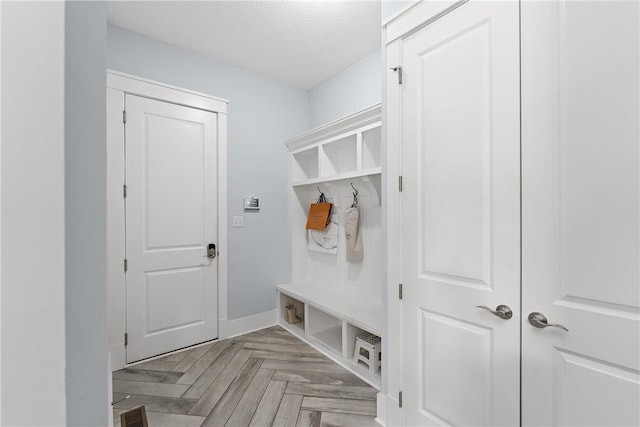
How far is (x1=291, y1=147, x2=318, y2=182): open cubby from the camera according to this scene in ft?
10.9

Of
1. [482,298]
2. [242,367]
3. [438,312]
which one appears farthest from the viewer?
[242,367]

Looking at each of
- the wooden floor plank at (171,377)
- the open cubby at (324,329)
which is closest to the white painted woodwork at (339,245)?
the open cubby at (324,329)

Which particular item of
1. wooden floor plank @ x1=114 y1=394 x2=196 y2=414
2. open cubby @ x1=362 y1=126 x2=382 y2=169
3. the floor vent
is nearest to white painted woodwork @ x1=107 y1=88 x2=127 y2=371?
wooden floor plank @ x1=114 y1=394 x2=196 y2=414

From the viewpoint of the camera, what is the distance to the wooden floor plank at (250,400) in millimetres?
1762

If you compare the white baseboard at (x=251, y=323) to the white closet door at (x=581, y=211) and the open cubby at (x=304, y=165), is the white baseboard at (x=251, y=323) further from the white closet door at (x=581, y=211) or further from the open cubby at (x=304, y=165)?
the white closet door at (x=581, y=211)

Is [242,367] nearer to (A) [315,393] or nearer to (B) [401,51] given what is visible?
(A) [315,393]

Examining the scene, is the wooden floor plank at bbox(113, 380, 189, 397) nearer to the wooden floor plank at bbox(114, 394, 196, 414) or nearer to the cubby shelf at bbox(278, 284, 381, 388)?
the wooden floor plank at bbox(114, 394, 196, 414)

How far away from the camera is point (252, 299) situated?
3.12 meters

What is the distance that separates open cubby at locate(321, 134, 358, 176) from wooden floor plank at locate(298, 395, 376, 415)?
191cm

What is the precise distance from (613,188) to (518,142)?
0.34m

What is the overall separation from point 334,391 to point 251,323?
1338 mm

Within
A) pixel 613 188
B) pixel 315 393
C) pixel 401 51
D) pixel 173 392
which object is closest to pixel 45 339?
pixel 613 188

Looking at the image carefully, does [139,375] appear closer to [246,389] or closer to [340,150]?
[246,389]

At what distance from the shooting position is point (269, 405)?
1903 mm
